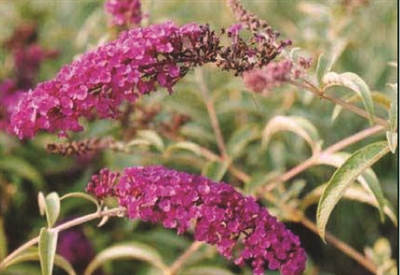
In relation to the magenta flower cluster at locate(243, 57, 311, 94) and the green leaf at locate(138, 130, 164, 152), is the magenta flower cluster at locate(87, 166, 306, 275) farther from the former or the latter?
the green leaf at locate(138, 130, 164, 152)

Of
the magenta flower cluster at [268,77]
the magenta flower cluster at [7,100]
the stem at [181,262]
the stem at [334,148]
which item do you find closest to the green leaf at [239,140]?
the stem at [334,148]

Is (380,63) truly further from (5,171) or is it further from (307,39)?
(5,171)

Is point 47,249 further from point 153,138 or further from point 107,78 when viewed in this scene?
point 153,138

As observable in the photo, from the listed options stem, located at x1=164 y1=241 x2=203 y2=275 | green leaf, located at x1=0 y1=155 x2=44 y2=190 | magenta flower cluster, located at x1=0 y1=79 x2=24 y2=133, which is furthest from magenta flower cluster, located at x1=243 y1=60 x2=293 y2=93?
green leaf, located at x1=0 y1=155 x2=44 y2=190

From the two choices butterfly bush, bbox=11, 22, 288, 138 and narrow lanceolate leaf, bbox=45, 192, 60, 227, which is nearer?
butterfly bush, bbox=11, 22, 288, 138

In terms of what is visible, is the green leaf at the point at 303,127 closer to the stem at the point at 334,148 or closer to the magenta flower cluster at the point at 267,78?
the stem at the point at 334,148

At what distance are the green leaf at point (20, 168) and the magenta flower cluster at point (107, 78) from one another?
1.39m

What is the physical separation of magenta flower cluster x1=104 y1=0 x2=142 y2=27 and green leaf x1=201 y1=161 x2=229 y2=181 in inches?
19.3

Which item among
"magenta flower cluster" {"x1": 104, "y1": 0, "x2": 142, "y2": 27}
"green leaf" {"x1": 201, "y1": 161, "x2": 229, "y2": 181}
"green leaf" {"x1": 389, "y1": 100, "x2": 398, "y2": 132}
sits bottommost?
"green leaf" {"x1": 389, "y1": 100, "x2": 398, "y2": 132}

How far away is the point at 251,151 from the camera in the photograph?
3723 millimetres

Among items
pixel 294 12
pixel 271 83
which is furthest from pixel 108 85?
pixel 294 12

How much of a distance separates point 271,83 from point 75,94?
18.7 inches

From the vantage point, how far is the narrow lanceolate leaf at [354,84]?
6.38 feet

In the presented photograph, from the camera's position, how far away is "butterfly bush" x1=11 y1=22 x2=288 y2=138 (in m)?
1.87
